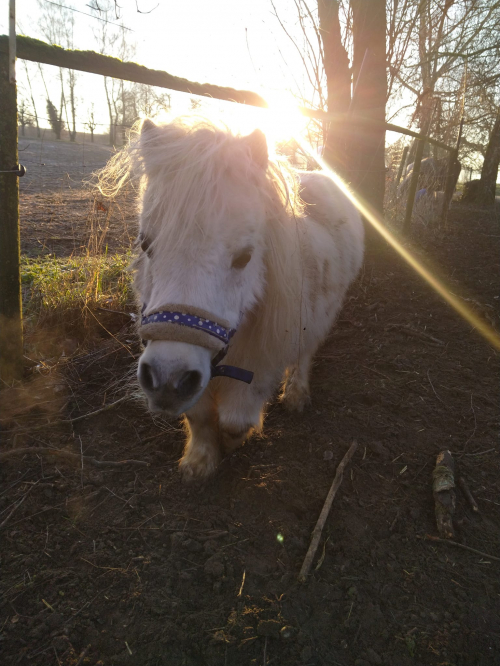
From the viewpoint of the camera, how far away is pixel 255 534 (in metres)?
1.93

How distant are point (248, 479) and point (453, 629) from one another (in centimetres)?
117

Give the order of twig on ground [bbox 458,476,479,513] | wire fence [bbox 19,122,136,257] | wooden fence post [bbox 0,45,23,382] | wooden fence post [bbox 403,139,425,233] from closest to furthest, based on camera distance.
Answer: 1. twig on ground [bbox 458,476,479,513]
2. wooden fence post [bbox 0,45,23,382]
3. wire fence [bbox 19,122,136,257]
4. wooden fence post [bbox 403,139,425,233]

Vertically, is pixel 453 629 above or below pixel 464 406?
below

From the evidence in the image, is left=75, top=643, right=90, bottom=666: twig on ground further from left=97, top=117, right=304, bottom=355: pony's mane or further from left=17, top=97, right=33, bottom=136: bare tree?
left=17, top=97, right=33, bottom=136: bare tree

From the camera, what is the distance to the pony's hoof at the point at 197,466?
2.25m

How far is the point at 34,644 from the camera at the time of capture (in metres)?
1.41

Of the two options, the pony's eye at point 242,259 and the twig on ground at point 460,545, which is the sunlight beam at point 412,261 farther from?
the twig on ground at point 460,545

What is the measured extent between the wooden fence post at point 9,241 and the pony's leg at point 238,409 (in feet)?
5.39

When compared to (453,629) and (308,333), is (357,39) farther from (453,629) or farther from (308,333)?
(453,629)

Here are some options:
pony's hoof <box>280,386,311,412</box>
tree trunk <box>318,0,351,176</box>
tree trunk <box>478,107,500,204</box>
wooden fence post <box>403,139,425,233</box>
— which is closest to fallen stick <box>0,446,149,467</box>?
pony's hoof <box>280,386,311,412</box>

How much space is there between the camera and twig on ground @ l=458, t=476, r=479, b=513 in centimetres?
208

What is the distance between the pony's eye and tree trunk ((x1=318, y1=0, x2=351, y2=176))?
423 cm

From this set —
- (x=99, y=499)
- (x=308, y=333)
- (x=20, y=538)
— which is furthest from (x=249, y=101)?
(x=20, y=538)

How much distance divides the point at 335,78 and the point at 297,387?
15.2ft
